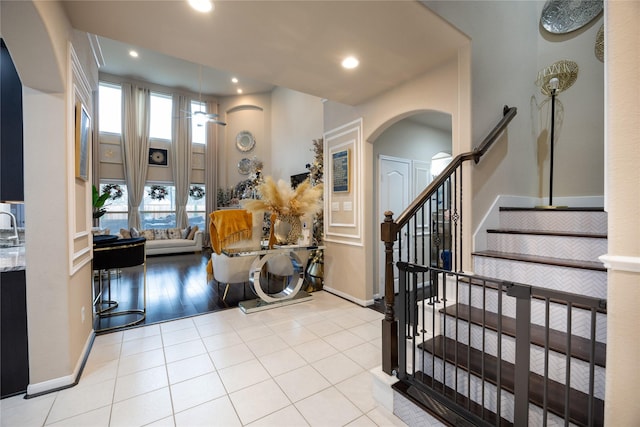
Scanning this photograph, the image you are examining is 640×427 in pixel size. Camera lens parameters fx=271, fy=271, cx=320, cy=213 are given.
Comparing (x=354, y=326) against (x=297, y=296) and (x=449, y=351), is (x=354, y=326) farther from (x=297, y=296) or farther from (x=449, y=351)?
(x=449, y=351)

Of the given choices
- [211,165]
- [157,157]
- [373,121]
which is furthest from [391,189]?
[157,157]

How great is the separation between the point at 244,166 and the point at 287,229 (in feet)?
20.0

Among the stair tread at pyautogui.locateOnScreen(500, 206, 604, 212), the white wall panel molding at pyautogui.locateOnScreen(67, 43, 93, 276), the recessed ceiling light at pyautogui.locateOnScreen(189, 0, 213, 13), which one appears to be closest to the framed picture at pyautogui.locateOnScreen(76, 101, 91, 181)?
the white wall panel molding at pyautogui.locateOnScreen(67, 43, 93, 276)

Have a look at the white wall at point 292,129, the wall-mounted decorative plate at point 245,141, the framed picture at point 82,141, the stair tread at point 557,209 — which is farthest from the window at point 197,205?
the stair tread at point 557,209

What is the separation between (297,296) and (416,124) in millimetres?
3460

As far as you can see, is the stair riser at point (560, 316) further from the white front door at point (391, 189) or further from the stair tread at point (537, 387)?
the white front door at point (391, 189)

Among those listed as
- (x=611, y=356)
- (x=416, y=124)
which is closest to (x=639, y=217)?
(x=611, y=356)

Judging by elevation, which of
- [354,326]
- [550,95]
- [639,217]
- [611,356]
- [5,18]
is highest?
[550,95]

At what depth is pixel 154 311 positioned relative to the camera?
136 inches

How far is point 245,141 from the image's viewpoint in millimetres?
9180

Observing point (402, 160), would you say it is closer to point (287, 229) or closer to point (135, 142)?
point (287, 229)

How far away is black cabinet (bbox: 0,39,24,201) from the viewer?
2047mm

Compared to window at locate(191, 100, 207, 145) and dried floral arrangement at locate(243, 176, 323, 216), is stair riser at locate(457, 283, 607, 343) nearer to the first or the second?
dried floral arrangement at locate(243, 176, 323, 216)

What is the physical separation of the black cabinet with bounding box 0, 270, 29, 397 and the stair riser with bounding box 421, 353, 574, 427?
109 inches
